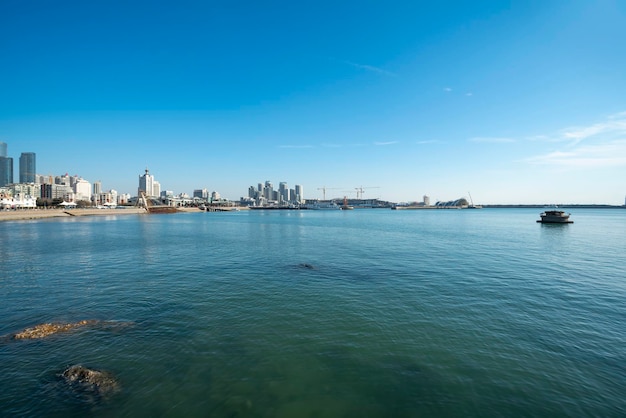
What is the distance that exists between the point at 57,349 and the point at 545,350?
64.2 ft

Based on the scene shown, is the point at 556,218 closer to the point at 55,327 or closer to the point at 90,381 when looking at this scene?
the point at 90,381

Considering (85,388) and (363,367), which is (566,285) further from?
(85,388)

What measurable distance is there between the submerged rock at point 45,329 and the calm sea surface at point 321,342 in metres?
0.43

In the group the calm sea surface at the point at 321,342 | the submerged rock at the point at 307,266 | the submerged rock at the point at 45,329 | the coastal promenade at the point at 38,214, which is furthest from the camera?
the coastal promenade at the point at 38,214

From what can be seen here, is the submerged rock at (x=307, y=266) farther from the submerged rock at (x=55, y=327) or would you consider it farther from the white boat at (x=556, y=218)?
the white boat at (x=556, y=218)

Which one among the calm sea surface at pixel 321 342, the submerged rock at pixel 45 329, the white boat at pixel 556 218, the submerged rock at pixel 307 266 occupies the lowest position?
the submerged rock at pixel 307 266

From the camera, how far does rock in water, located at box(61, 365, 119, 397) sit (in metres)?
8.86

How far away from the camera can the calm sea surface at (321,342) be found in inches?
341

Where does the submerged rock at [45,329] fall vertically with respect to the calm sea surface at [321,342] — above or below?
above

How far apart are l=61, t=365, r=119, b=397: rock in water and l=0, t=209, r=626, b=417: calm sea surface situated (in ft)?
0.80

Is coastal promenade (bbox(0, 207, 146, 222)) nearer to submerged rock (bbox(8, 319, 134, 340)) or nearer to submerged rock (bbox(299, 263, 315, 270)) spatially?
submerged rock (bbox(299, 263, 315, 270))

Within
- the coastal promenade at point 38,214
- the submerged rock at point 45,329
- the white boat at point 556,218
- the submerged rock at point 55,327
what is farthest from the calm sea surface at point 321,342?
the coastal promenade at point 38,214

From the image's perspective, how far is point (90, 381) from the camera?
9.27 m

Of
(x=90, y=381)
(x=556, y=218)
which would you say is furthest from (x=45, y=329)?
(x=556, y=218)
